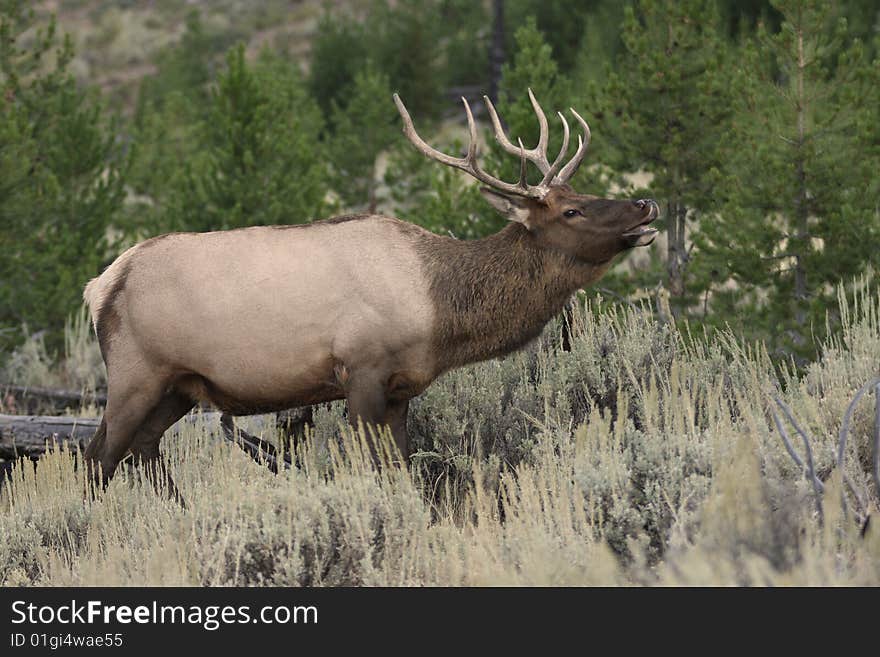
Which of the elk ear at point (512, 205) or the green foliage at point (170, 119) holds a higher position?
the green foliage at point (170, 119)

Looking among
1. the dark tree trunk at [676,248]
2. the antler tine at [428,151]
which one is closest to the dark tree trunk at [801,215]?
the dark tree trunk at [676,248]

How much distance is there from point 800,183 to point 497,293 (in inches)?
111

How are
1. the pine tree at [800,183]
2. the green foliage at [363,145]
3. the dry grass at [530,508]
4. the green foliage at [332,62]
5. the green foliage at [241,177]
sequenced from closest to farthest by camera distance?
the dry grass at [530,508] < the pine tree at [800,183] < the green foliage at [241,177] < the green foliage at [363,145] < the green foliage at [332,62]

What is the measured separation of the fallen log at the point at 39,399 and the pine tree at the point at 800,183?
16.3 ft

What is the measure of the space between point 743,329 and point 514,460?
87.6 inches

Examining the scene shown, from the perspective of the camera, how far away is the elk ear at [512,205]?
5.60m

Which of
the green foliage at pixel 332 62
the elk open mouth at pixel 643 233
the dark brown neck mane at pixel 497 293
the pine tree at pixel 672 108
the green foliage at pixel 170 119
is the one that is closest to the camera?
the elk open mouth at pixel 643 233

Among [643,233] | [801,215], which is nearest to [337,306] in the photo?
[643,233]

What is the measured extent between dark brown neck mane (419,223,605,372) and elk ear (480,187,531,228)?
10 cm

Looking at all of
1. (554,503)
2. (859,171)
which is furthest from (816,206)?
(554,503)

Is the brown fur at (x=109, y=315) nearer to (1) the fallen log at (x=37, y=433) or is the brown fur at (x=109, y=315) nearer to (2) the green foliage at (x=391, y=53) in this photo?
(1) the fallen log at (x=37, y=433)

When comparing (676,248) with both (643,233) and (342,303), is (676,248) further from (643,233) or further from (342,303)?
(342,303)

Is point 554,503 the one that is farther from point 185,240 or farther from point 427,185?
point 427,185

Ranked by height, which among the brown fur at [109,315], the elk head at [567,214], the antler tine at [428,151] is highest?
the antler tine at [428,151]
